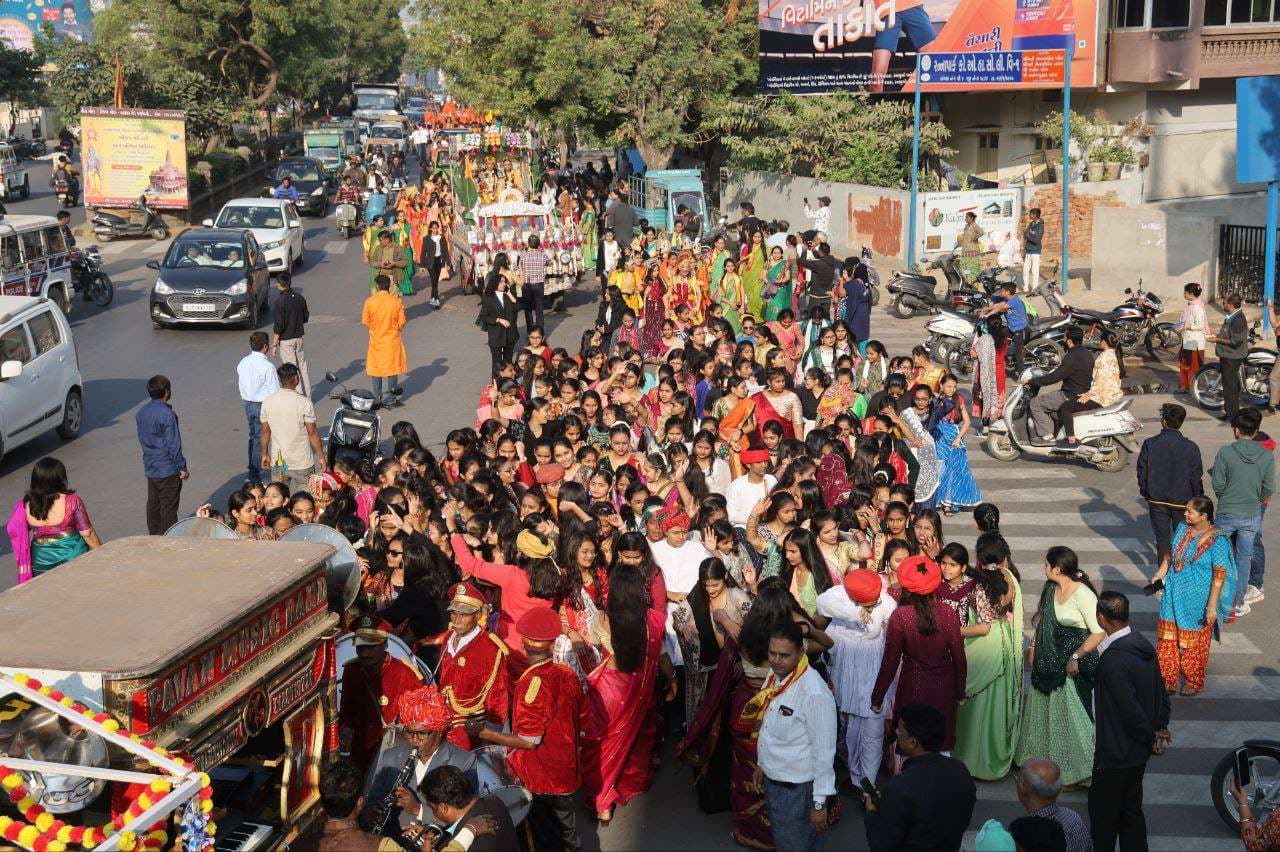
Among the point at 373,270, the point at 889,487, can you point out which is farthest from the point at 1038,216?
the point at 889,487

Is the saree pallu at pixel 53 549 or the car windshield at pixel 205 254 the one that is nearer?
the saree pallu at pixel 53 549

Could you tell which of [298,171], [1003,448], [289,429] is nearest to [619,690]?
[289,429]

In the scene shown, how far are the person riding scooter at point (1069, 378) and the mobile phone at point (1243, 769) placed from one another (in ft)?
24.4

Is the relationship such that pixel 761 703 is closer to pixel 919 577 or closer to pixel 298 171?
pixel 919 577

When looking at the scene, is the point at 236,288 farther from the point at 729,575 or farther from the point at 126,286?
the point at 729,575

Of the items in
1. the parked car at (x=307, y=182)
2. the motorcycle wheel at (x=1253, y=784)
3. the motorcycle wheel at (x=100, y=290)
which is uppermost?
the parked car at (x=307, y=182)

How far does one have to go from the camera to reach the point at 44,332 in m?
15.2

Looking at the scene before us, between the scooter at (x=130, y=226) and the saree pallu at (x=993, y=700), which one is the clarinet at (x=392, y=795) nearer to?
the saree pallu at (x=993, y=700)

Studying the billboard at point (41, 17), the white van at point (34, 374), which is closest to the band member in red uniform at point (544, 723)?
the white van at point (34, 374)

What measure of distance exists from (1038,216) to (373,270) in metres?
11.2

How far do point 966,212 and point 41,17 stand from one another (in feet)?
351

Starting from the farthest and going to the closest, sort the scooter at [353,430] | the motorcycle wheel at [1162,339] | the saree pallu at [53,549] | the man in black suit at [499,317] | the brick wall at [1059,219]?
the brick wall at [1059,219] → the motorcycle wheel at [1162,339] → the man in black suit at [499,317] → the scooter at [353,430] → the saree pallu at [53,549]

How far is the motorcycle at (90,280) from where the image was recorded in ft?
79.7

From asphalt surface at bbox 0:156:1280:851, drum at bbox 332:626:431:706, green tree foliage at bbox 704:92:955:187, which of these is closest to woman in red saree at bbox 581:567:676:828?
asphalt surface at bbox 0:156:1280:851
